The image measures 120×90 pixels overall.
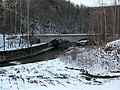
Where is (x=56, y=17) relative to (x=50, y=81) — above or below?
above

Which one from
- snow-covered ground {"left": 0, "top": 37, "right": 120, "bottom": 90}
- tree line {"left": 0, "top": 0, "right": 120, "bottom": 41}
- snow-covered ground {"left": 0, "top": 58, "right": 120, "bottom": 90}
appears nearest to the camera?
snow-covered ground {"left": 0, "top": 58, "right": 120, "bottom": 90}

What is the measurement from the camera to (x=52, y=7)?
404 feet

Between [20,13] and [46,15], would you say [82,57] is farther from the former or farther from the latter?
[46,15]

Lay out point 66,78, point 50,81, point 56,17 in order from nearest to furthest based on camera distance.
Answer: point 50,81, point 66,78, point 56,17

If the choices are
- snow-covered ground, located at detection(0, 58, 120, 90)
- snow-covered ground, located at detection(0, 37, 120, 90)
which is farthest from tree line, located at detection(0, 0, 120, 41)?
snow-covered ground, located at detection(0, 58, 120, 90)

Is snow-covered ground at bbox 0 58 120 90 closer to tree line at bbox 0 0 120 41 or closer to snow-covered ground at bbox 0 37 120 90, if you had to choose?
snow-covered ground at bbox 0 37 120 90

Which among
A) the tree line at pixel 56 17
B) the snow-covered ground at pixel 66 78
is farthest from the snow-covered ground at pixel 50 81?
the tree line at pixel 56 17

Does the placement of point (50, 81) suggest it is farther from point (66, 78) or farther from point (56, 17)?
point (56, 17)

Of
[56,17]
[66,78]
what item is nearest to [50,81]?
[66,78]

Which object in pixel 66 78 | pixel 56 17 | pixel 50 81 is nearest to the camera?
pixel 50 81

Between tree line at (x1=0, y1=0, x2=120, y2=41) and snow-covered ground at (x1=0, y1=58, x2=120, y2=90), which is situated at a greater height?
tree line at (x1=0, y1=0, x2=120, y2=41)

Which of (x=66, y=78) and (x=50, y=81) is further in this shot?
(x=66, y=78)

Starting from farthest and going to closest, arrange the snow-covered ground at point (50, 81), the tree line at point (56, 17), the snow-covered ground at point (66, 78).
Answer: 1. the tree line at point (56, 17)
2. the snow-covered ground at point (66, 78)
3. the snow-covered ground at point (50, 81)

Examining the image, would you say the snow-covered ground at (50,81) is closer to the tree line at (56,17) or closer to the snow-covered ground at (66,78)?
the snow-covered ground at (66,78)
